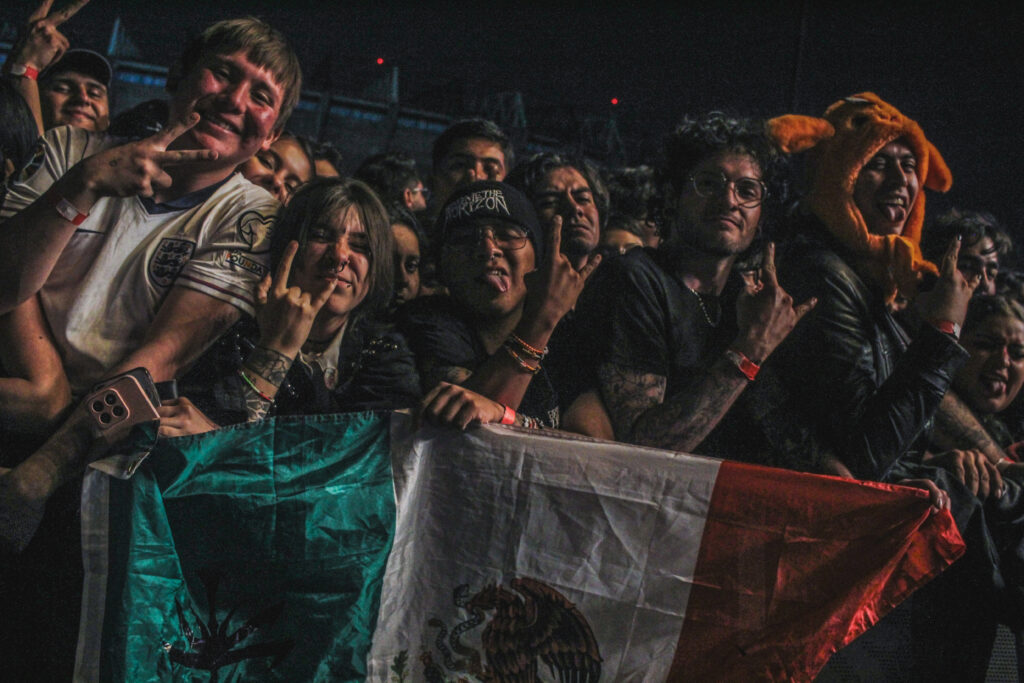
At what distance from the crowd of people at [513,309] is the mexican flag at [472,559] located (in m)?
0.15

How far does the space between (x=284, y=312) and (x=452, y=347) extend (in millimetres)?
610

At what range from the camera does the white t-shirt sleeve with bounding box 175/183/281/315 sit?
2.52m

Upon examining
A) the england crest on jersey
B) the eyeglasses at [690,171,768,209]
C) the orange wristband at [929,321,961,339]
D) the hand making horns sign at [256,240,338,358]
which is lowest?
the orange wristband at [929,321,961,339]

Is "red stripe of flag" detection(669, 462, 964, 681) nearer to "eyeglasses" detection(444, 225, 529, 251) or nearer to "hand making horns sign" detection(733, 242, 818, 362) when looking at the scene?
"hand making horns sign" detection(733, 242, 818, 362)

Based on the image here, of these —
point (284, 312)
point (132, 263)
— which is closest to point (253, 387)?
point (284, 312)

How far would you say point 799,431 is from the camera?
2975 mm

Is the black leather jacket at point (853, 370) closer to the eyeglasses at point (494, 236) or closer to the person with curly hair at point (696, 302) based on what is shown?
the person with curly hair at point (696, 302)

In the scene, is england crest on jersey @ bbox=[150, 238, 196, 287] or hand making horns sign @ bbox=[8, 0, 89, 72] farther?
hand making horns sign @ bbox=[8, 0, 89, 72]

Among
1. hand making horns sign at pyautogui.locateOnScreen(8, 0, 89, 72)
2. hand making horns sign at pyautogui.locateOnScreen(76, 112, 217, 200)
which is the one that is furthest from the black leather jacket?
hand making horns sign at pyautogui.locateOnScreen(8, 0, 89, 72)

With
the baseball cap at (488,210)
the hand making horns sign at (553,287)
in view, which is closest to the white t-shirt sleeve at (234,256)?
the baseball cap at (488,210)

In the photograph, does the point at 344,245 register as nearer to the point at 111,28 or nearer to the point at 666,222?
the point at 666,222

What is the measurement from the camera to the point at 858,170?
3.68 meters

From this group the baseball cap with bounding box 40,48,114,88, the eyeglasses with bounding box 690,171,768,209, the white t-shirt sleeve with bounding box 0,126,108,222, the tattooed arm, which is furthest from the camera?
the baseball cap with bounding box 40,48,114,88

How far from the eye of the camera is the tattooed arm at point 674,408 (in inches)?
109
